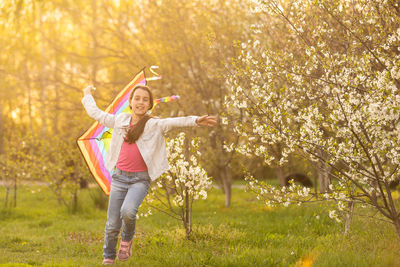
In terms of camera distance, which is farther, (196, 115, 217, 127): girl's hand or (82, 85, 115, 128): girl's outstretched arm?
(82, 85, 115, 128): girl's outstretched arm

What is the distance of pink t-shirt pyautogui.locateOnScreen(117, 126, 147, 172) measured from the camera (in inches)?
203

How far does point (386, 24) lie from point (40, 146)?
33.7ft

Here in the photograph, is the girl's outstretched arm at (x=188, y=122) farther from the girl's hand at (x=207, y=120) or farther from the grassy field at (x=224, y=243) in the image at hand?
the grassy field at (x=224, y=243)

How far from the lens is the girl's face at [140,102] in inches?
212

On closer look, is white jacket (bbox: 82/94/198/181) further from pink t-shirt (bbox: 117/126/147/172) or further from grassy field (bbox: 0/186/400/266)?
grassy field (bbox: 0/186/400/266)

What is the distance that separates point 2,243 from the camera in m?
7.33

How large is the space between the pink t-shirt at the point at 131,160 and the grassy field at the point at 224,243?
1073mm

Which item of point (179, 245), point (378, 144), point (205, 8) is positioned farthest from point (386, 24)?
point (205, 8)

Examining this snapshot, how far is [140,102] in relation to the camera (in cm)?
536

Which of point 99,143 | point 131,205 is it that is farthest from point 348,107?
point 99,143

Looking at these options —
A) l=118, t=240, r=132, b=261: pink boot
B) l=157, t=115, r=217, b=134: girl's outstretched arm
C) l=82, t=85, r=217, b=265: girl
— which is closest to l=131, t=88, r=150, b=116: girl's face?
l=82, t=85, r=217, b=265: girl

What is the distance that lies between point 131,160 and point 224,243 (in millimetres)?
2028

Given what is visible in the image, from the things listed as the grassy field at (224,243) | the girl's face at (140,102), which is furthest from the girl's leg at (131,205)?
the girl's face at (140,102)

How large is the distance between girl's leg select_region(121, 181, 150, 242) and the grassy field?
378 mm
